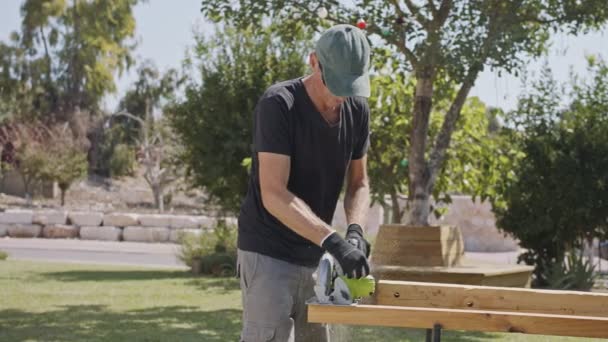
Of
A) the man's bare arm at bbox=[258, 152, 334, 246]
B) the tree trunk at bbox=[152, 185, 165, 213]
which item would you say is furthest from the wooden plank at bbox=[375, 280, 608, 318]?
the tree trunk at bbox=[152, 185, 165, 213]

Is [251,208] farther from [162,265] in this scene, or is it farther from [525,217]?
[162,265]

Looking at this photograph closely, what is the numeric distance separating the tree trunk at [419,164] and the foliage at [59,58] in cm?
3184

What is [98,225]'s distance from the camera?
22922 mm

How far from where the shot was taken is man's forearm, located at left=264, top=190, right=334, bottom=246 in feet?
9.47

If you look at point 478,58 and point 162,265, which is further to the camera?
point 162,265

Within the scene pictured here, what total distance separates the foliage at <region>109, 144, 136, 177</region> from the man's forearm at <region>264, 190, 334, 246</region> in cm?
3909

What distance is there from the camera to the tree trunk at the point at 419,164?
9516mm

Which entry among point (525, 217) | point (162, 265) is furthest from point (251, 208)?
point (162, 265)

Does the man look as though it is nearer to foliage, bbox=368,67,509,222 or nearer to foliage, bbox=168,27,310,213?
foliage, bbox=368,67,509,222

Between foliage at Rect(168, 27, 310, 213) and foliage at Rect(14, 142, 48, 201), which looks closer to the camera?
foliage at Rect(168, 27, 310, 213)

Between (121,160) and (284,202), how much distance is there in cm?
3921

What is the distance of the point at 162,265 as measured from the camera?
52.4ft

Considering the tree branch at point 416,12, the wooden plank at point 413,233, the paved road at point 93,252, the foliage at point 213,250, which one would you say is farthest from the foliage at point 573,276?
the paved road at point 93,252

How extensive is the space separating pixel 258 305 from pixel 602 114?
9800 millimetres
